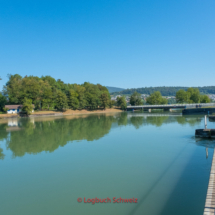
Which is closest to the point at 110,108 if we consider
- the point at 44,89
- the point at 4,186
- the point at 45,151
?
the point at 44,89

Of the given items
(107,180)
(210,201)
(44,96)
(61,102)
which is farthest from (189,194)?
(44,96)

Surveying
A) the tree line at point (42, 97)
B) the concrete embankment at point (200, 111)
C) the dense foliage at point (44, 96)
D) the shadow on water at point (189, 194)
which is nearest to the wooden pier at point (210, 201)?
the shadow on water at point (189, 194)

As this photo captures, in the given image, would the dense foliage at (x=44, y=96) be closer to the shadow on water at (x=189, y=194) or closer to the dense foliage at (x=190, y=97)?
the dense foliage at (x=190, y=97)

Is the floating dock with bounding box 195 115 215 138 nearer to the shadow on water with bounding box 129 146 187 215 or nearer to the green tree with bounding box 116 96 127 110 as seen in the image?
the shadow on water with bounding box 129 146 187 215

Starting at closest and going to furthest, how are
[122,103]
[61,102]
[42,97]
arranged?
1. [61,102]
2. [42,97]
3. [122,103]

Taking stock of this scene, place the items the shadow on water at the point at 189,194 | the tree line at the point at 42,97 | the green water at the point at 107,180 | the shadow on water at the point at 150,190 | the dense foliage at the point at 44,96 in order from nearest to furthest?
1. the shadow on water at the point at 189,194
2. the shadow on water at the point at 150,190
3. the green water at the point at 107,180
4. the tree line at the point at 42,97
5. the dense foliage at the point at 44,96

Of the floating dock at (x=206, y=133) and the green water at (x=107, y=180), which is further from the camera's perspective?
the floating dock at (x=206, y=133)

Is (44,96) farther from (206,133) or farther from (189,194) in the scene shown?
(189,194)

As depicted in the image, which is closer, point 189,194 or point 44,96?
point 189,194

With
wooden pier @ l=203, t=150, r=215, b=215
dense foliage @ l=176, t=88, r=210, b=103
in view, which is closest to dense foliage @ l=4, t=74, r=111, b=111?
dense foliage @ l=176, t=88, r=210, b=103

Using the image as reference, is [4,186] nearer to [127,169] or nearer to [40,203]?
[40,203]

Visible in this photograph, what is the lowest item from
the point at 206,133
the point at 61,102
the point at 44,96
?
the point at 206,133

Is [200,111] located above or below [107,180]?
above

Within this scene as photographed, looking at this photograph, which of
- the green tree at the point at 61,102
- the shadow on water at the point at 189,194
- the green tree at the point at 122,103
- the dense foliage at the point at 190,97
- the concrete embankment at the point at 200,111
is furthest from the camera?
the dense foliage at the point at 190,97
